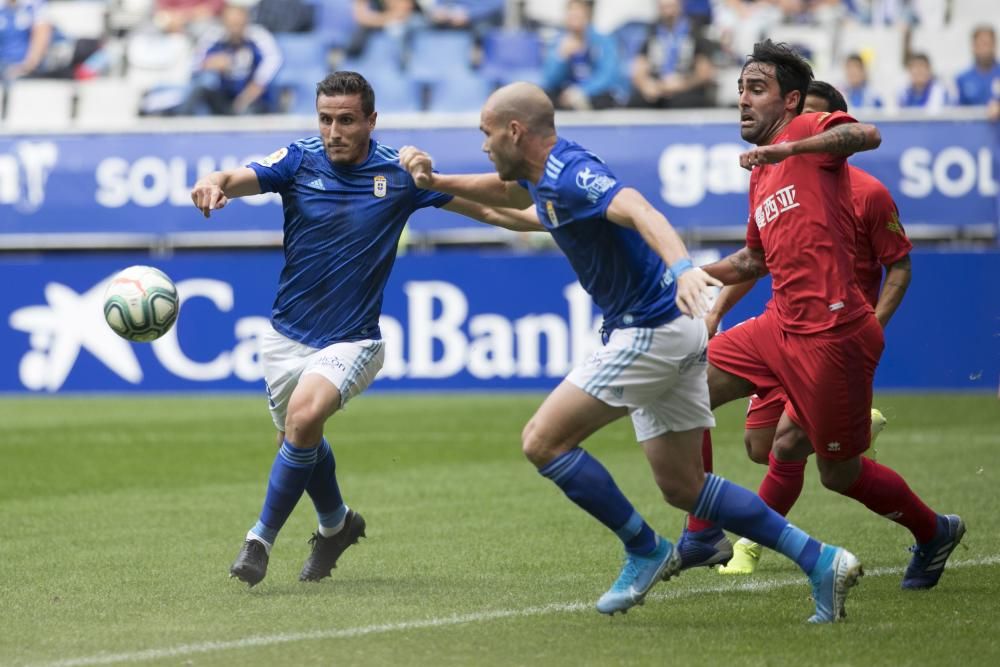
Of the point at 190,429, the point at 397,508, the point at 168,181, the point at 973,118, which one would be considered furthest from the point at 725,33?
the point at 397,508

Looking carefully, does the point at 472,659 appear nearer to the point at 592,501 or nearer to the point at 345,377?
the point at 592,501

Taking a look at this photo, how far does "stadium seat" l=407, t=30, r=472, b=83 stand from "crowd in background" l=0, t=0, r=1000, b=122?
0.7 inches

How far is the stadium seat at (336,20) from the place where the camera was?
21.4m

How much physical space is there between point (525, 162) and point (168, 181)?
501 inches

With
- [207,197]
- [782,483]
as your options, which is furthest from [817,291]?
[207,197]

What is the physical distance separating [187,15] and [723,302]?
16.1m

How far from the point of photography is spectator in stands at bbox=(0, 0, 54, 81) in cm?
2139

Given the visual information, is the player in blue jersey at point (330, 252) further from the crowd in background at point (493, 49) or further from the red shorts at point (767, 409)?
the crowd in background at point (493, 49)

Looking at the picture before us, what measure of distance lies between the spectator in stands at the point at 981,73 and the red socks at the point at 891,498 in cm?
1280

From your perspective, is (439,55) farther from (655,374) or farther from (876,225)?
(655,374)

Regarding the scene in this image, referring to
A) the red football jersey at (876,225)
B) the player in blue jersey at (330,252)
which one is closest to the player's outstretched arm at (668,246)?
the player in blue jersey at (330,252)

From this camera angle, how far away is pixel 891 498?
721cm

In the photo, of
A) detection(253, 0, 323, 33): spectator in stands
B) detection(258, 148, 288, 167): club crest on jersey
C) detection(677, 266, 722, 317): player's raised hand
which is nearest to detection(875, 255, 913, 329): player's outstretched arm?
detection(677, 266, 722, 317): player's raised hand

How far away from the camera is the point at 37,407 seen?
54.9 feet
